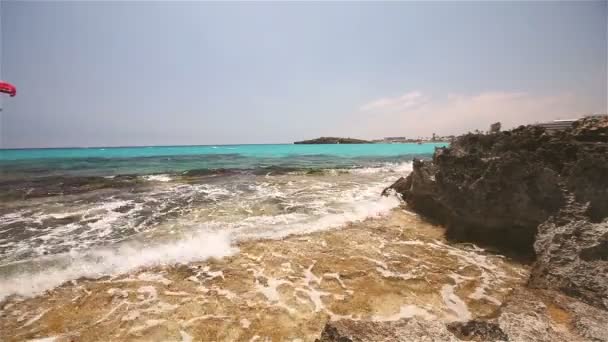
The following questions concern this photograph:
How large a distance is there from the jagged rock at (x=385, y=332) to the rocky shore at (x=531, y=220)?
0.04 ft

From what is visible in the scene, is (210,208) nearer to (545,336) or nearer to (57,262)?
(57,262)

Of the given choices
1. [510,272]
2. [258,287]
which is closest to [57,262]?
[258,287]

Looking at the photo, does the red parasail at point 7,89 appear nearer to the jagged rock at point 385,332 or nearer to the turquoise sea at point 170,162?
the jagged rock at point 385,332

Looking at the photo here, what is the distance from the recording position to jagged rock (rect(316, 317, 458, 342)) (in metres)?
2.91

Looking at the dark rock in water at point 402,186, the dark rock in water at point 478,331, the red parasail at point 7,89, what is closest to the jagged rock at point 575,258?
the dark rock in water at point 478,331

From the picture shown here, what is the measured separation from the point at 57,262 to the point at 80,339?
3647 millimetres

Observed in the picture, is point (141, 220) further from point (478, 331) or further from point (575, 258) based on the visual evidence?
point (575, 258)

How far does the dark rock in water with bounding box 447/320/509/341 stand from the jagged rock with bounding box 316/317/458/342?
133 mm

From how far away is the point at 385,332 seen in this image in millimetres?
3012

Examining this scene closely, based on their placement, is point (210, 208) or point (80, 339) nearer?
point (80, 339)

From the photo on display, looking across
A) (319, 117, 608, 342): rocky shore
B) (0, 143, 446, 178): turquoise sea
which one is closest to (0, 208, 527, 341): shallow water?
(319, 117, 608, 342): rocky shore

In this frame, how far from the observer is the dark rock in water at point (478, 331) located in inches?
118

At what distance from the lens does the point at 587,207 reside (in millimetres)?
5332

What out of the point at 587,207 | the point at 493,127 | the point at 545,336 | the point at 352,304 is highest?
the point at 493,127
